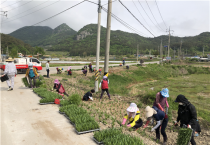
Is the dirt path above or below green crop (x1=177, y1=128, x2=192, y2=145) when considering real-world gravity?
below

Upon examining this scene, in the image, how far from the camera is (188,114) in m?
4.72

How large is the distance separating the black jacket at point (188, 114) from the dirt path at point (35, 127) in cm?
292

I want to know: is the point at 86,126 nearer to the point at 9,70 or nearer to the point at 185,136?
the point at 185,136

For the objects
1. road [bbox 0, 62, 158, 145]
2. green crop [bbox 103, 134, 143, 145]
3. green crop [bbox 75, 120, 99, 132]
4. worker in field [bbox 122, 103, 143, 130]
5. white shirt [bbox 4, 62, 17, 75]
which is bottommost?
road [bbox 0, 62, 158, 145]

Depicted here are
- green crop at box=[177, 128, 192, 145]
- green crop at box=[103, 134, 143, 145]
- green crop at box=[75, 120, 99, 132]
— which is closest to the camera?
green crop at box=[103, 134, 143, 145]

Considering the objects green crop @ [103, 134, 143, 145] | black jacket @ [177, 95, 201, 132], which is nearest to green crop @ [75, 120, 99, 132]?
green crop @ [103, 134, 143, 145]

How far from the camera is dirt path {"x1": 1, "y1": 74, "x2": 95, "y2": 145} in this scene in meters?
4.31

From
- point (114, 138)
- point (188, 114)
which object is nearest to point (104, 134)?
point (114, 138)

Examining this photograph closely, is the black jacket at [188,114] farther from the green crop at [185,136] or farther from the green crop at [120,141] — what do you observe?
the green crop at [120,141]

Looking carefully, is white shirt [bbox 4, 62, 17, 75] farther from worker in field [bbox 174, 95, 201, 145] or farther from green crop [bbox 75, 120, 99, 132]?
worker in field [bbox 174, 95, 201, 145]

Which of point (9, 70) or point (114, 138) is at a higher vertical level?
point (9, 70)

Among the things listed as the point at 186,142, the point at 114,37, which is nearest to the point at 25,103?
the point at 186,142

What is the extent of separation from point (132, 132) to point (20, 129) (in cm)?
362

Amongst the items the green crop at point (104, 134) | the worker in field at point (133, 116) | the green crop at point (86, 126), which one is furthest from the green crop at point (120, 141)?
the green crop at point (86, 126)
